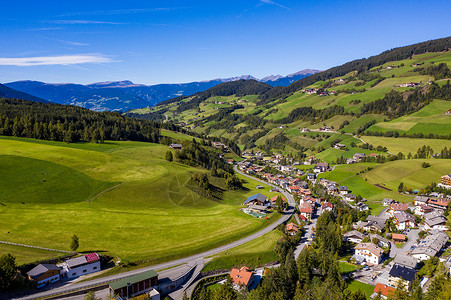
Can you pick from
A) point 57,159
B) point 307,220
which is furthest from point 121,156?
point 307,220

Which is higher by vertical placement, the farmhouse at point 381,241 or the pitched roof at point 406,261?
the pitched roof at point 406,261

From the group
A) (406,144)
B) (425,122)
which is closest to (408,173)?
(406,144)

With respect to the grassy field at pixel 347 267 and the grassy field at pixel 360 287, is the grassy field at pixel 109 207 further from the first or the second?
the grassy field at pixel 360 287

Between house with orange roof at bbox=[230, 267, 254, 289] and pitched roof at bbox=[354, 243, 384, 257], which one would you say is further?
pitched roof at bbox=[354, 243, 384, 257]

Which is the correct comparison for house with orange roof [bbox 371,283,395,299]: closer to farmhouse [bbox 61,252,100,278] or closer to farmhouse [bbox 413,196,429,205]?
farmhouse [bbox 61,252,100,278]

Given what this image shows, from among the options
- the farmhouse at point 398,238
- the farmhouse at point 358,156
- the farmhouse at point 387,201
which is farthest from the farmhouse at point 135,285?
the farmhouse at point 358,156

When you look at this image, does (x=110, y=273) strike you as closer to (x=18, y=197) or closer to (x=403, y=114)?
(x=18, y=197)

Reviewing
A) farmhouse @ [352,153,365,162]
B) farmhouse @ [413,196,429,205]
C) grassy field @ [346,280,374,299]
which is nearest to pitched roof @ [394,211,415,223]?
farmhouse @ [413,196,429,205]
